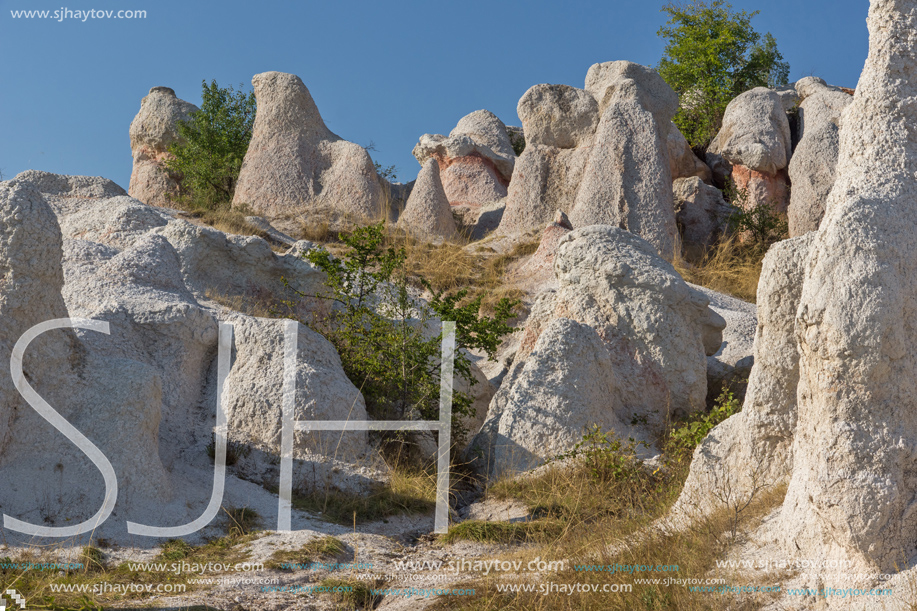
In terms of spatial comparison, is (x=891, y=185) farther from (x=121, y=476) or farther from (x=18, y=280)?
(x=18, y=280)

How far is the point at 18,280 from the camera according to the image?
521 centimetres

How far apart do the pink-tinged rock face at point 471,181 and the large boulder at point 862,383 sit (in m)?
14.0

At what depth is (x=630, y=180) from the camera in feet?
45.9

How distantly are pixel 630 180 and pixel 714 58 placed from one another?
10.4 meters

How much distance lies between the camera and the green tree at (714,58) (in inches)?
872

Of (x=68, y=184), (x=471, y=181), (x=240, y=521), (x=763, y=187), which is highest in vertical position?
(x=471, y=181)

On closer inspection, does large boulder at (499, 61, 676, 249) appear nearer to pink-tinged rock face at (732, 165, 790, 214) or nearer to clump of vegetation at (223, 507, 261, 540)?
pink-tinged rock face at (732, 165, 790, 214)

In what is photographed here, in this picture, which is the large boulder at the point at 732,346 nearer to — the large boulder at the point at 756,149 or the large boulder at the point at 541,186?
the large boulder at the point at 541,186

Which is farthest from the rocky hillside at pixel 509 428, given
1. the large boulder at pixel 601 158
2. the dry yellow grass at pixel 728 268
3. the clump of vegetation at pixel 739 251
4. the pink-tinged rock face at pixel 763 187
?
the pink-tinged rock face at pixel 763 187

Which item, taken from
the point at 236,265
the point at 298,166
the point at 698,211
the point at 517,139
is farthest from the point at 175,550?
the point at 517,139

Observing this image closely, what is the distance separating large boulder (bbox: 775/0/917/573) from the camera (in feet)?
11.7

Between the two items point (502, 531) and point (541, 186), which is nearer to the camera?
point (502, 531)

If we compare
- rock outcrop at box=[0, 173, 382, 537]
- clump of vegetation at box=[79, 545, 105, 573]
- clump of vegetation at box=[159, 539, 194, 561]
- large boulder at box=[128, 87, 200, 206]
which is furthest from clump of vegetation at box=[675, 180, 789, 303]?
large boulder at box=[128, 87, 200, 206]

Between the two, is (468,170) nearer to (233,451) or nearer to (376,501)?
(233,451)
